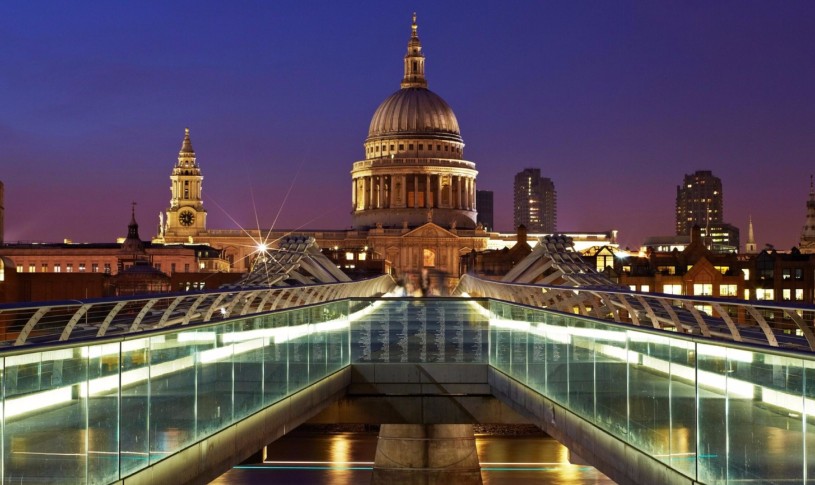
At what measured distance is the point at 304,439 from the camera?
2618 inches

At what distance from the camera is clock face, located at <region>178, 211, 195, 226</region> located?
199 m

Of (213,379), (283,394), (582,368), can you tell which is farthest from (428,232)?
(213,379)

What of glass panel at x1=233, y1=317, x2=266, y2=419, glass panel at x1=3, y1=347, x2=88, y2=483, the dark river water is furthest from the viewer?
the dark river water

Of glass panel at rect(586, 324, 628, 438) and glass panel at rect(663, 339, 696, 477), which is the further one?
glass panel at rect(586, 324, 628, 438)

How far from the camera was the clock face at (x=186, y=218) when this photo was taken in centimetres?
19900

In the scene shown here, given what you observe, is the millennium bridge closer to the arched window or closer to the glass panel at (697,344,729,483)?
the glass panel at (697,344,729,483)

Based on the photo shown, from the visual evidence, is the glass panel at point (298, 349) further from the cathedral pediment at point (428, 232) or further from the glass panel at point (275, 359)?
the cathedral pediment at point (428, 232)

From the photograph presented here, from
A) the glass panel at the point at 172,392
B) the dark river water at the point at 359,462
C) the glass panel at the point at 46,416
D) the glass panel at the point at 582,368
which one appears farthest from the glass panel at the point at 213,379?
the dark river water at the point at 359,462

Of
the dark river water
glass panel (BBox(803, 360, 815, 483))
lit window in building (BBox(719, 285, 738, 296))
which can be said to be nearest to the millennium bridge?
glass panel (BBox(803, 360, 815, 483))

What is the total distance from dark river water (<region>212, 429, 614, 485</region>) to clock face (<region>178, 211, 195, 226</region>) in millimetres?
133917

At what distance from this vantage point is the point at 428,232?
7431 inches

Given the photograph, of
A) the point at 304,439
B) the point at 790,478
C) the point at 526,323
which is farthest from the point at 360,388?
the point at 304,439

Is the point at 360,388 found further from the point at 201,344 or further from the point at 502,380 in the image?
the point at 201,344

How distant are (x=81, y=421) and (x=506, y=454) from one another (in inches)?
1980
